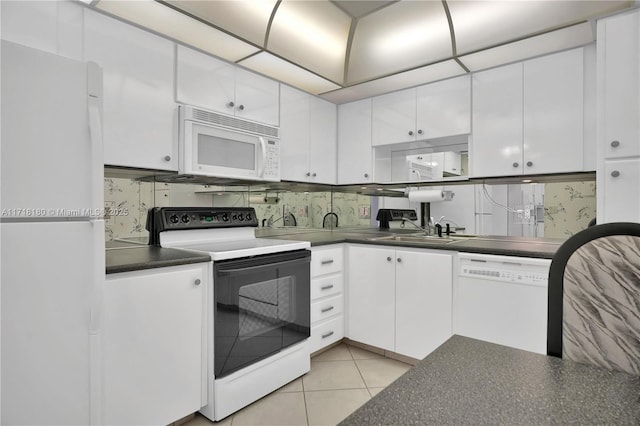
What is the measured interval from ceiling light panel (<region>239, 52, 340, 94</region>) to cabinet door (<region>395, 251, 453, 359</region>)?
4.96 ft

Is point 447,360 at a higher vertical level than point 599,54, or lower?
lower

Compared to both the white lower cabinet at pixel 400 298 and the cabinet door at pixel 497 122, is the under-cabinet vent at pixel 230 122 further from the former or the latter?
the cabinet door at pixel 497 122

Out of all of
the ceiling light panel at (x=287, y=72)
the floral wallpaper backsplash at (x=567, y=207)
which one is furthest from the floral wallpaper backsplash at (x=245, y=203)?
the ceiling light panel at (x=287, y=72)

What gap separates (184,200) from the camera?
94.4 inches

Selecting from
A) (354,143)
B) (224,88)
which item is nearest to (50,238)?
(224,88)

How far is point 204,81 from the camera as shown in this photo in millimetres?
2250

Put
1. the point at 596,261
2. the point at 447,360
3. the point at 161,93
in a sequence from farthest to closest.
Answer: the point at 161,93, the point at 596,261, the point at 447,360

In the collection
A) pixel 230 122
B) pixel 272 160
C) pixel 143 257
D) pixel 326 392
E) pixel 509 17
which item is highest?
pixel 509 17

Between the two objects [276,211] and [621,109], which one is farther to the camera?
[276,211]

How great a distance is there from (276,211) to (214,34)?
151cm

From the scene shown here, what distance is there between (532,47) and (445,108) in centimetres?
66

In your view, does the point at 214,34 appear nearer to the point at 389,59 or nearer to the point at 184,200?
the point at 184,200

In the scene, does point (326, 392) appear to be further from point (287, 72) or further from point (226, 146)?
point (287, 72)

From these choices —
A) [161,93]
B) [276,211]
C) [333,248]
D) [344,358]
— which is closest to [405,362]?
[344,358]
